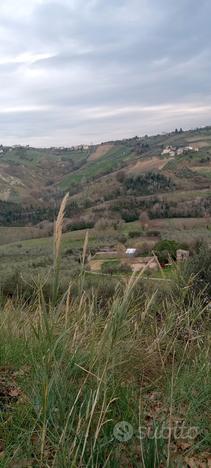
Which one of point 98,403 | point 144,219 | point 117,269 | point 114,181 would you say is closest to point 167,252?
point 98,403

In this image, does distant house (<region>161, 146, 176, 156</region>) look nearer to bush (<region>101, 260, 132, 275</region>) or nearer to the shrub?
the shrub

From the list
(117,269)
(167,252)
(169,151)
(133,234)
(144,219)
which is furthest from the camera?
(169,151)

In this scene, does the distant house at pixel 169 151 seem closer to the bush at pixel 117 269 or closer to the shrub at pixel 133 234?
the shrub at pixel 133 234

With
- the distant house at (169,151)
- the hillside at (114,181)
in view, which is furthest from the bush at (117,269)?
the distant house at (169,151)

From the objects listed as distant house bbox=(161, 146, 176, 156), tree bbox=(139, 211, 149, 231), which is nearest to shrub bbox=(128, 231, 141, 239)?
tree bbox=(139, 211, 149, 231)

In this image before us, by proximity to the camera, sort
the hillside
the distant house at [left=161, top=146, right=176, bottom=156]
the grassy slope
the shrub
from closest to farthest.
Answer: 1. the grassy slope
2. the shrub
3. the hillside
4. the distant house at [left=161, top=146, right=176, bottom=156]

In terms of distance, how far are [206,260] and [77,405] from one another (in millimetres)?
9002

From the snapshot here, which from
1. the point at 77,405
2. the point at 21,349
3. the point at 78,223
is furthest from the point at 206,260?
the point at 78,223

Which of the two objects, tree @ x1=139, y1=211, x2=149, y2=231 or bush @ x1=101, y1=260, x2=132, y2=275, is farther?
tree @ x1=139, y1=211, x2=149, y2=231

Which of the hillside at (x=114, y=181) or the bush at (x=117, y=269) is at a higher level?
the bush at (x=117, y=269)

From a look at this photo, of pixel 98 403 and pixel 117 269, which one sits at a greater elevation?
pixel 98 403

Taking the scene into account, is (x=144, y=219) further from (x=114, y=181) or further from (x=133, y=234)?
(x=114, y=181)

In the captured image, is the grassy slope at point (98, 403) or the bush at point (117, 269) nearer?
the grassy slope at point (98, 403)

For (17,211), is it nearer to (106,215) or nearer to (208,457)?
(106,215)
